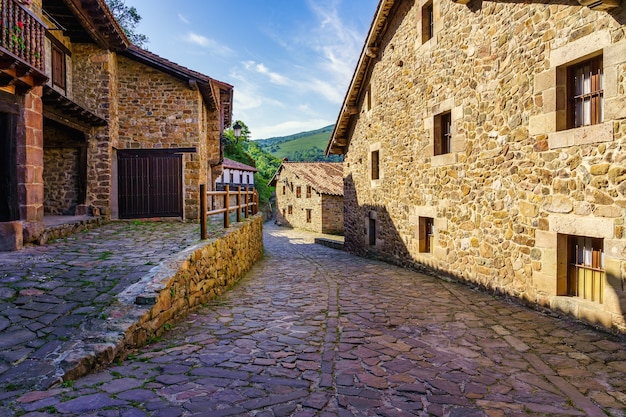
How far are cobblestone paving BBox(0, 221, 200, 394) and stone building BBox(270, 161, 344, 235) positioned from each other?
1959cm

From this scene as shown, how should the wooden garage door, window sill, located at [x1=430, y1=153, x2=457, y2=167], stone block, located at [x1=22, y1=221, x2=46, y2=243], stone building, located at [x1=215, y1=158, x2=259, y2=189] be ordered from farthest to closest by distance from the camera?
stone building, located at [x1=215, y1=158, x2=259, y2=189] → the wooden garage door → window sill, located at [x1=430, y1=153, x2=457, y2=167] → stone block, located at [x1=22, y1=221, x2=46, y2=243]

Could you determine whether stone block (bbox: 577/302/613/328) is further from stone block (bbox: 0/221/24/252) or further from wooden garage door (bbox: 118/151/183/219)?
wooden garage door (bbox: 118/151/183/219)

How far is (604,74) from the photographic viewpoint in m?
4.93

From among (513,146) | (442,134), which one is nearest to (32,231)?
(513,146)

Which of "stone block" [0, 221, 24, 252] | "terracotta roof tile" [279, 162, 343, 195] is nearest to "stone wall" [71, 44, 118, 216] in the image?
"stone block" [0, 221, 24, 252]

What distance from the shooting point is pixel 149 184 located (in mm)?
11562

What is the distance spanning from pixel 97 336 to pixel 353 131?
12.3 meters

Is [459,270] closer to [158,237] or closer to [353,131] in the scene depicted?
[158,237]

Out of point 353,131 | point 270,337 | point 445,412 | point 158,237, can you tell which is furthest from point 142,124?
point 445,412

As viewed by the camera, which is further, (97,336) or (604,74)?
(604,74)

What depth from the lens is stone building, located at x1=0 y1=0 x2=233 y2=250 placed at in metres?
9.58

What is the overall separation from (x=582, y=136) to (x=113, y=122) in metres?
10.9

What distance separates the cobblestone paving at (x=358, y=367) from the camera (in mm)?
2848

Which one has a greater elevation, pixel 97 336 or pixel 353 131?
pixel 353 131
